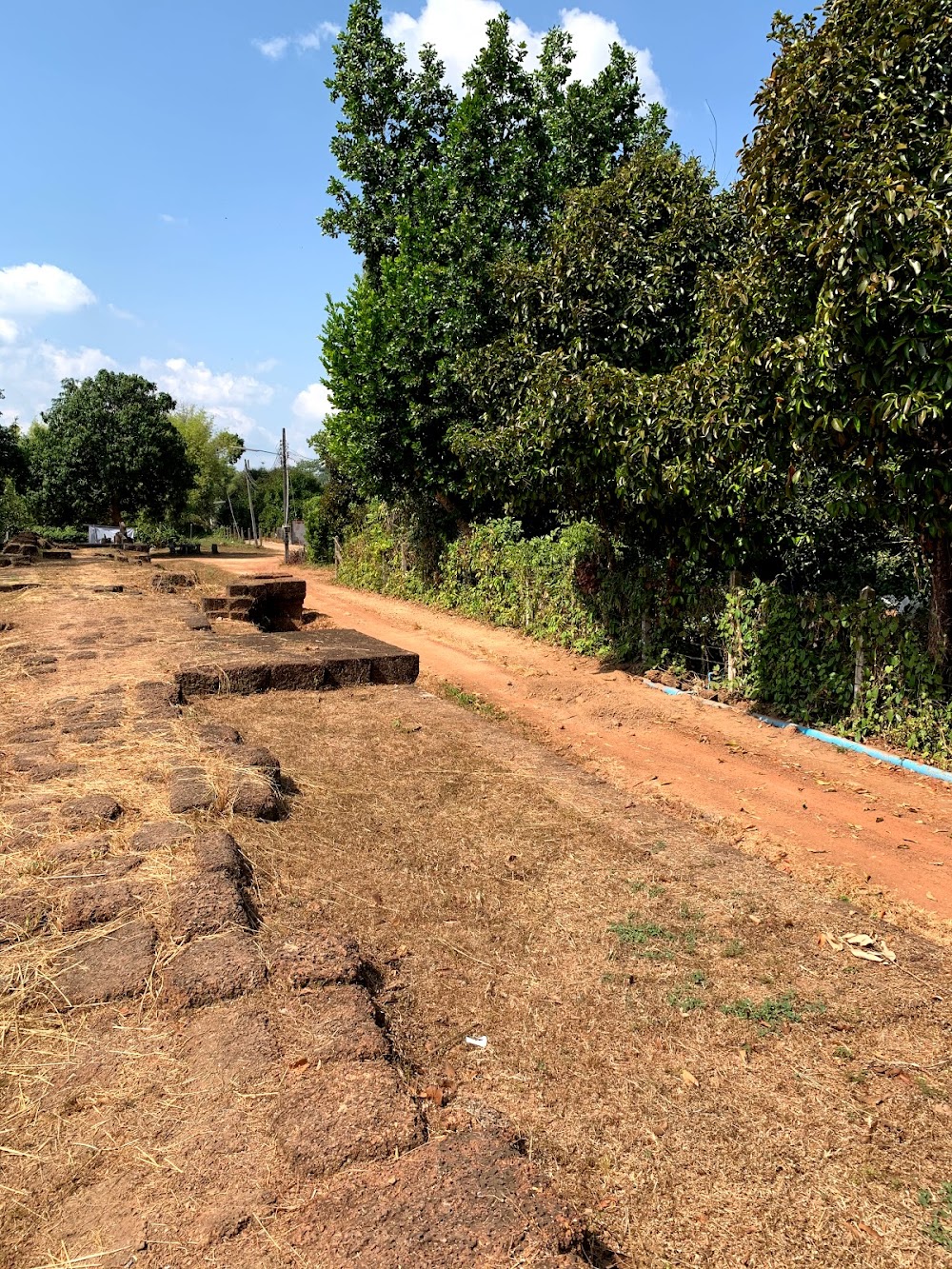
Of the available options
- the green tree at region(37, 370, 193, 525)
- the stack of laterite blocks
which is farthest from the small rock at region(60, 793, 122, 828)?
the green tree at region(37, 370, 193, 525)

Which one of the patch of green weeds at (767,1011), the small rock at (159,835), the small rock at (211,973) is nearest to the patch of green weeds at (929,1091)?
the patch of green weeds at (767,1011)

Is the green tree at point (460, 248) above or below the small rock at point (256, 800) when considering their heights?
above

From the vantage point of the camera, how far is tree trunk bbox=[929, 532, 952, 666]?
257 inches

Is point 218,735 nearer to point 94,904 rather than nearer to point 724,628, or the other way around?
point 94,904

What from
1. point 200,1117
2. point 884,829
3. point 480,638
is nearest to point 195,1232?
point 200,1117

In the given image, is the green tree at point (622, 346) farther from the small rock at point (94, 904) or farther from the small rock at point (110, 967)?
the small rock at point (110, 967)

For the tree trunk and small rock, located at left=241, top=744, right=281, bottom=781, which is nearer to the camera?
small rock, located at left=241, top=744, right=281, bottom=781

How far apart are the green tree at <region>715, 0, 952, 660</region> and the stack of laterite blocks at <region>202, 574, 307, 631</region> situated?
768 centimetres

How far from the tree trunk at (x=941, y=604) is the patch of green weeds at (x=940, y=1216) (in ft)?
17.1

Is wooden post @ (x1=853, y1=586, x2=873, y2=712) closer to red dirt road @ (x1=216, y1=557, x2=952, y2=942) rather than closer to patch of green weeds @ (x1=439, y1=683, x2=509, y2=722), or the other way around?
red dirt road @ (x1=216, y1=557, x2=952, y2=942)

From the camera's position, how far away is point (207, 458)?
67.2 meters

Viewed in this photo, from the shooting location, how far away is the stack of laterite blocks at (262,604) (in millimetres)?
11953

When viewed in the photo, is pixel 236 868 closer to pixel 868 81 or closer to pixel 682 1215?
pixel 682 1215

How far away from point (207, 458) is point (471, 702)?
64.5m
